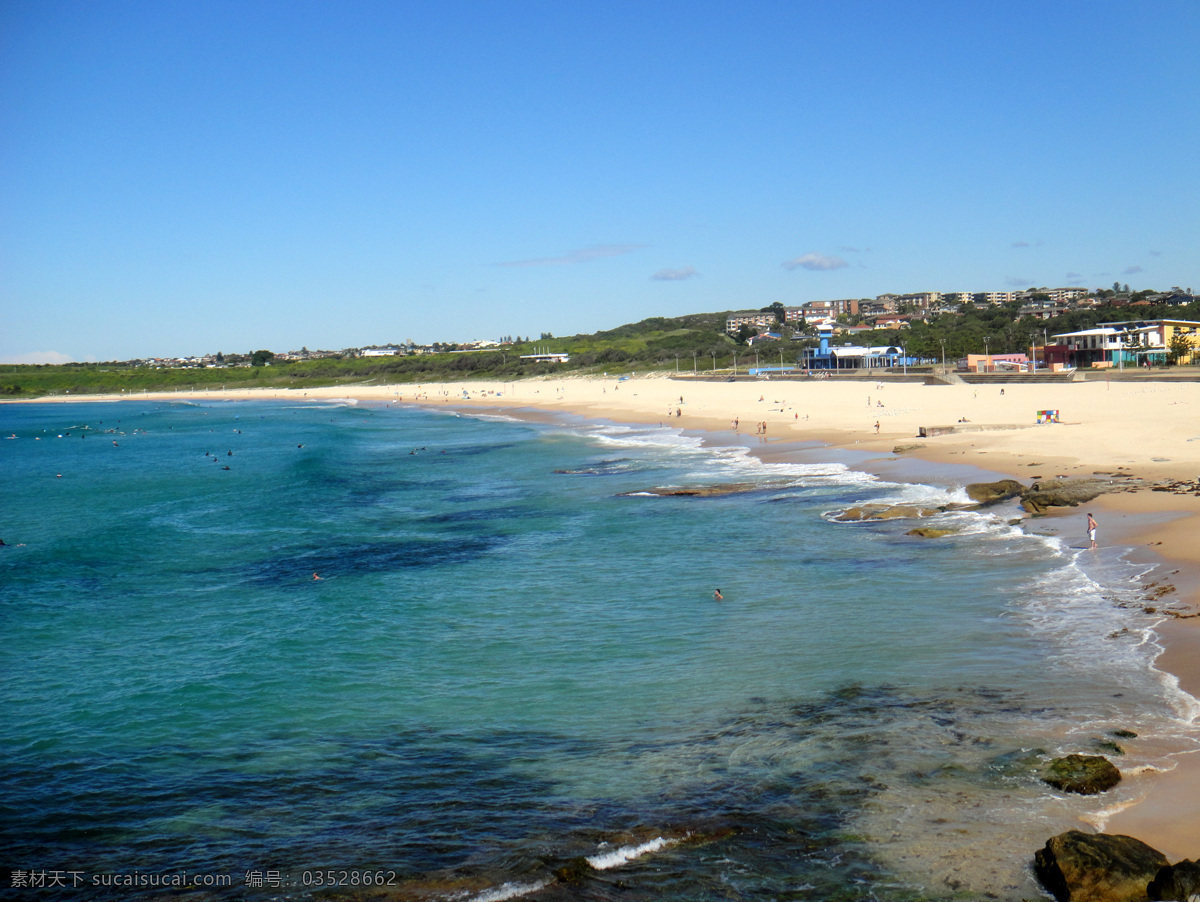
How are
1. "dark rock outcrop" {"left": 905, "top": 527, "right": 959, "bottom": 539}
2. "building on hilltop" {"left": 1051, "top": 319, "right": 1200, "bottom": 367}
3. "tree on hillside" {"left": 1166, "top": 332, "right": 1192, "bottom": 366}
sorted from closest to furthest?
"dark rock outcrop" {"left": 905, "top": 527, "right": 959, "bottom": 539}
"tree on hillside" {"left": 1166, "top": 332, "right": 1192, "bottom": 366}
"building on hilltop" {"left": 1051, "top": 319, "right": 1200, "bottom": 367}

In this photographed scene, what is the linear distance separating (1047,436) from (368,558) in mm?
28276

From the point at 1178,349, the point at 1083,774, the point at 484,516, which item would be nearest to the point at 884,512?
the point at 484,516

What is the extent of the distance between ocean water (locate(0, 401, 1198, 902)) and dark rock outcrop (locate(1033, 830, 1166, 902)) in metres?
0.43

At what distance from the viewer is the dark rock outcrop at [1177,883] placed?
702cm

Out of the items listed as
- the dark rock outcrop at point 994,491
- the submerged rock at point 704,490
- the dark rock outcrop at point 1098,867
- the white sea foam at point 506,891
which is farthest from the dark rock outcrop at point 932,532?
the white sea foam at point 506,891

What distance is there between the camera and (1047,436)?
1446 inches

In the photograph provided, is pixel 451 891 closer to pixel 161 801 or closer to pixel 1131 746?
pixel 161 801

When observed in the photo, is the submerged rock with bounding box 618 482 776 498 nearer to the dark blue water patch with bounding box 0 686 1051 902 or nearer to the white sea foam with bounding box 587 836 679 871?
the dark blue water patch with bounding box 0 686 1051 902

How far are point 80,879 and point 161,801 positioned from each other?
6.01ft

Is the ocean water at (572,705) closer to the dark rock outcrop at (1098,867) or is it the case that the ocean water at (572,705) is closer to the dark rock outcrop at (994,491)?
the dark rock outcrop at (1098,867)

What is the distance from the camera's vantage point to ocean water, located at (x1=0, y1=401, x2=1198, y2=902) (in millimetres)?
8961

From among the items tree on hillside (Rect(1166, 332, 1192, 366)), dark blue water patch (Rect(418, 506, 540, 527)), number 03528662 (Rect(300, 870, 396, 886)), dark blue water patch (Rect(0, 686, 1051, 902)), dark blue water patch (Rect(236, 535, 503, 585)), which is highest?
tree on hillside (Rect(1166, 332, 1192, 366))

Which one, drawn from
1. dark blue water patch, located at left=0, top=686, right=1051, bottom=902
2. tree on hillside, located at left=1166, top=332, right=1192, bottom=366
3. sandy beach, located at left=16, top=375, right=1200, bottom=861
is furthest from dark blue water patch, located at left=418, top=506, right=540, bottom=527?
tree on hillside, located at left=1166, top=332, right=1192, bottom=366

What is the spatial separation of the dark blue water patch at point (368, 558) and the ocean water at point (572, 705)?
176mm
